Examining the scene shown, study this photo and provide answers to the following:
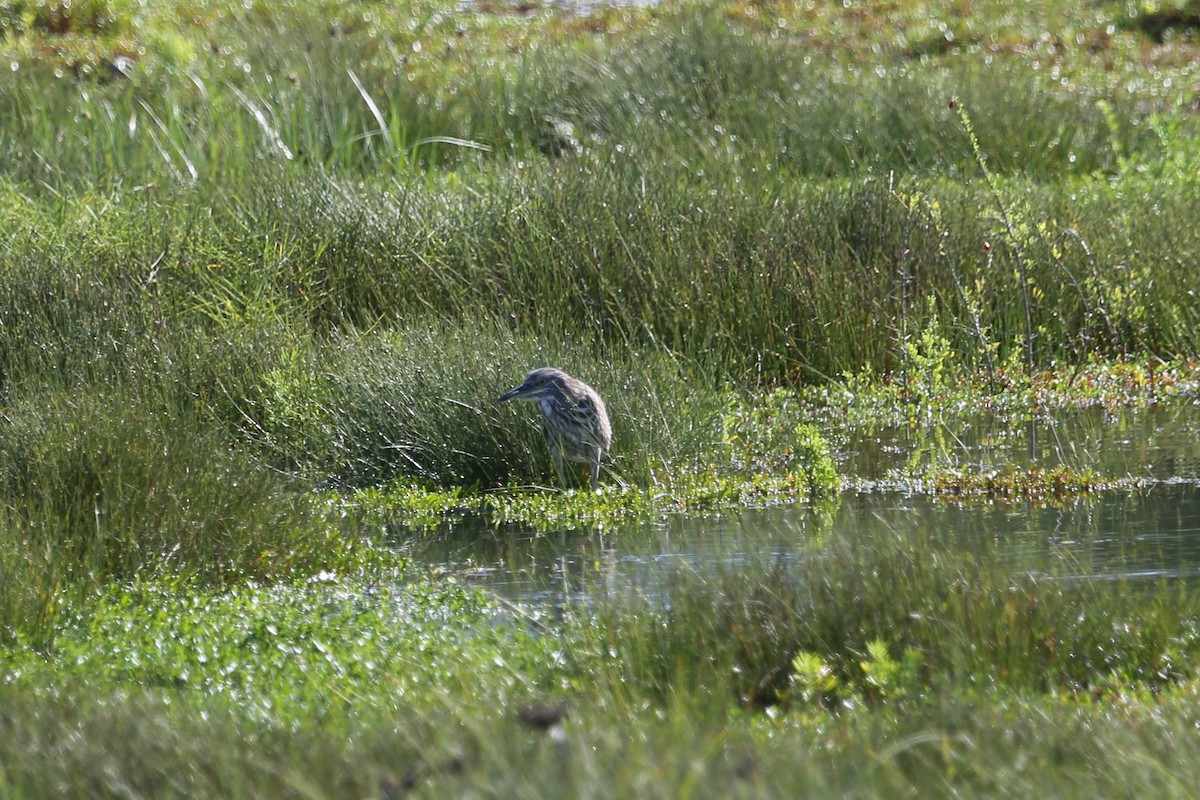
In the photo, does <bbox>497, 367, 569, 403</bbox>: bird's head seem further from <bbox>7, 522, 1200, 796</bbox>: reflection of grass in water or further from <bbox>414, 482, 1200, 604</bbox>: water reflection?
<bbox>7, 522, 1200, 796</bbox>: reflection of grass in water

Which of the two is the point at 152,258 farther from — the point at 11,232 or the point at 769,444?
the point at 769,444

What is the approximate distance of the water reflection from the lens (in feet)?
22.8

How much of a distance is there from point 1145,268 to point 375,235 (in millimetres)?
5264

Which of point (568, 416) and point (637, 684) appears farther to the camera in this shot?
point (568, 416)

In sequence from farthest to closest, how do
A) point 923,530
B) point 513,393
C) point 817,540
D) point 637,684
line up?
point 513,393
point 817,540
point 923,530
point 637,684

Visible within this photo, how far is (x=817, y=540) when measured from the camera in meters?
7.50

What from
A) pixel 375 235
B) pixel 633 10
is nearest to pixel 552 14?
pixel 633 10

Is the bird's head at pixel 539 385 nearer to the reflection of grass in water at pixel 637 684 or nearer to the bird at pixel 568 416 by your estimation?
the bird at pixel 568 416

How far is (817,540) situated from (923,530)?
140cm

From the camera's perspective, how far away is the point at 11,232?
11625mm

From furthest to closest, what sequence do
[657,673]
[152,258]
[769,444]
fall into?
[152,258], [769,444], [657,673]

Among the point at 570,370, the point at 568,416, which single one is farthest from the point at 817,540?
the point at 570,370

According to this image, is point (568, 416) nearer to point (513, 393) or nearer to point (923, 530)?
point (513, 393)

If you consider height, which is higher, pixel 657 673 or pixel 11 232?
pixel 657 673
